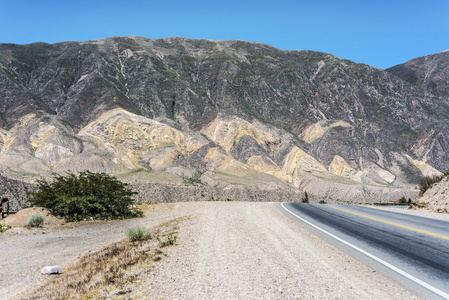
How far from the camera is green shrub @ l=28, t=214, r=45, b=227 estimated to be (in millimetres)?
16156

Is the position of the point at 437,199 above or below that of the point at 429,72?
below

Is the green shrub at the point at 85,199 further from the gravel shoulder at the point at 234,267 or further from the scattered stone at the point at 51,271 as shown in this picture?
the scattered stone at the point at 51,271

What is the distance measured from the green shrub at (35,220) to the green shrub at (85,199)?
1.73 metres

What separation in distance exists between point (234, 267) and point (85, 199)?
1405cm

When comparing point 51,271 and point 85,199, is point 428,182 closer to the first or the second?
point 85,199

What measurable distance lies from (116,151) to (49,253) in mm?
81229

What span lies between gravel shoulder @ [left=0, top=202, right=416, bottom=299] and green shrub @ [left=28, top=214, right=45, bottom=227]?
8.62ft

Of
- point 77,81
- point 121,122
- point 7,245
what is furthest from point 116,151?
point 7,245

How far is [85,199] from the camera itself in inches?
736

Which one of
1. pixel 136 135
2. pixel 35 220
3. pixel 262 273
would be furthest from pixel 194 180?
pixel 262 273

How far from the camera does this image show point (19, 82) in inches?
4855

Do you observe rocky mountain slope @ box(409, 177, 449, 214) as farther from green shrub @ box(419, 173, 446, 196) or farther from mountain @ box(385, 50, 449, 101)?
mountain @ box(385, 50, 449, 101)

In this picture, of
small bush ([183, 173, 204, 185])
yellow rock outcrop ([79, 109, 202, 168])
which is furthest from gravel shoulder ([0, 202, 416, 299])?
yellow rock outcrop ([79, 109, 202, 168])

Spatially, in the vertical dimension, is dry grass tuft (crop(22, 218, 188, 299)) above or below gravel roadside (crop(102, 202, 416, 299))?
below
